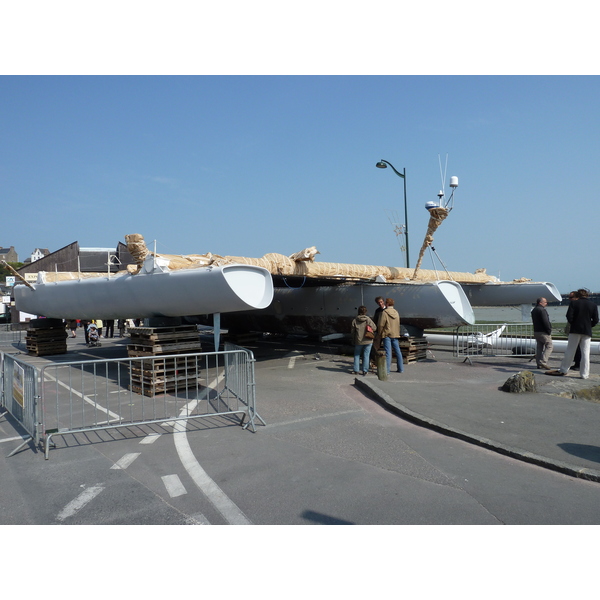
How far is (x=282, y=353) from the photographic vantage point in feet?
48.1

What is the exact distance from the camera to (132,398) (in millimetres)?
8445

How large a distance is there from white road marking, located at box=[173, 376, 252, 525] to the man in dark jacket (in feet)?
24.8

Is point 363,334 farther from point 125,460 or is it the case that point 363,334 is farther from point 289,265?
point 125,460

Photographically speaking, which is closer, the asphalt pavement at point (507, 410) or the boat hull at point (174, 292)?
the asphalt pavement at point (507, 410)

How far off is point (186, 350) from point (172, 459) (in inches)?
178

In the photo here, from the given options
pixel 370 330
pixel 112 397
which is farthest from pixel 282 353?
pixel 112 397

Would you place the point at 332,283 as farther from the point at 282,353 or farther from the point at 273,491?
the point at 273,491

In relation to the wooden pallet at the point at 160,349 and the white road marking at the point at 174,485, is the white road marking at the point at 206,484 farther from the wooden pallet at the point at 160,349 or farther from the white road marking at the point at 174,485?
the wooden pallet at the point at 160,349

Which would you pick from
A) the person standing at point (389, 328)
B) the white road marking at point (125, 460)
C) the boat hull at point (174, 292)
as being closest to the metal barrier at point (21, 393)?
the white road marking at point (125, 460)

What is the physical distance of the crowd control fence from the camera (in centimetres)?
589

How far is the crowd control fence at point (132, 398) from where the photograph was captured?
5.89m

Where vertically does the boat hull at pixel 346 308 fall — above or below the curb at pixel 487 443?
above

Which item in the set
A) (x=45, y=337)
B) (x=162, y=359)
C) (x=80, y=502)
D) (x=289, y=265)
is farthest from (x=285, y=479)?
(x=45, y=337)

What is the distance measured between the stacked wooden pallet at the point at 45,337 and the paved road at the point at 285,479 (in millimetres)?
10369
